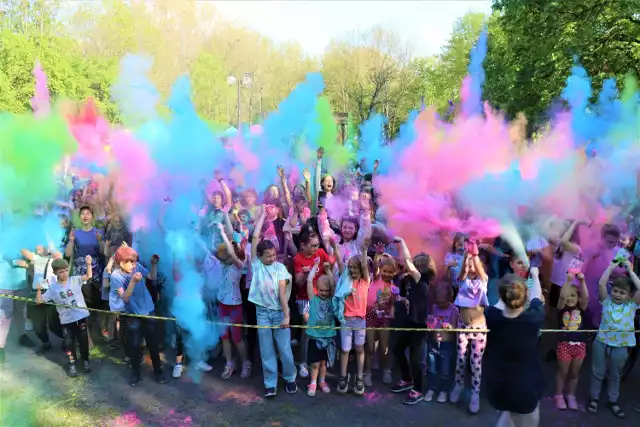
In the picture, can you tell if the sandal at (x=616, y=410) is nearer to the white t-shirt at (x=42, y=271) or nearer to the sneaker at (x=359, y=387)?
the sneaker at (x=359, y=387)

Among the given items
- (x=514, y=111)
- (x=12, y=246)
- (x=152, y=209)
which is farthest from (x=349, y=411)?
(x=514, y=111)

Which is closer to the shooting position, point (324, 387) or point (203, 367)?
point (324, 387)

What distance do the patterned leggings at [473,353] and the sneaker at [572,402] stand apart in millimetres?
739

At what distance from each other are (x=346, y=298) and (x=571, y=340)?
76.8 inches

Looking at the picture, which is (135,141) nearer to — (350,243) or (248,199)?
(248,199)

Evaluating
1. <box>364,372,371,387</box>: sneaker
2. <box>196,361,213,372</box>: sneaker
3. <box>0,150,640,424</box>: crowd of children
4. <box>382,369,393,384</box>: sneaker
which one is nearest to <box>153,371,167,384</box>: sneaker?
<box>0,150,640,424</box>: crowd of children

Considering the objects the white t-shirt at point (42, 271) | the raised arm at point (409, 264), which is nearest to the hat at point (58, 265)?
the white t-shirt at point (42, 271)

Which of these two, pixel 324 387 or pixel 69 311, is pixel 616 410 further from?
pixel 69 311

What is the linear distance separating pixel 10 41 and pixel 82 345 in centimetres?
1784

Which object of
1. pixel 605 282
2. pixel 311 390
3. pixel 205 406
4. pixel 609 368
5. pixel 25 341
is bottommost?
pixel 205 406

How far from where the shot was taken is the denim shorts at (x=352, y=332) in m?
4.55

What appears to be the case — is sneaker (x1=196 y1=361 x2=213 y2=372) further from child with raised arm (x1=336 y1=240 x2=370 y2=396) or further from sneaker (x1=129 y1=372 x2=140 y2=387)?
child with raised arm (x1=336 y1=240 x2=370 y2=396)

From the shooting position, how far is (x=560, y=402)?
14.0ft

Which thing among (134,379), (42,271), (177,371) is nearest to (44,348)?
(42,271)
